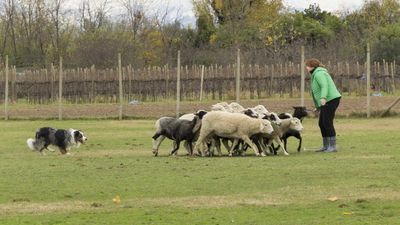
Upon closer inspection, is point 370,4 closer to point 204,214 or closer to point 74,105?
point 74,105

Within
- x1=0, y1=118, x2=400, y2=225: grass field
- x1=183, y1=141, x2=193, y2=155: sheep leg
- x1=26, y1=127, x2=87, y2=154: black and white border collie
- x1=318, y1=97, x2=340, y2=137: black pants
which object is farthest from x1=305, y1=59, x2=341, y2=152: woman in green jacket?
x1=26, y1=127, x2=87, y2=154: black and white border collie

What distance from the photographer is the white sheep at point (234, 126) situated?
18.5 m

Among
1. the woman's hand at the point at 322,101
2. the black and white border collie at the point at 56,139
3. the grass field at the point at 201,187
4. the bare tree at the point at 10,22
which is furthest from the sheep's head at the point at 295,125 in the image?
the bare tree at the point at 10,22

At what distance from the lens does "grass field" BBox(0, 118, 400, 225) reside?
Answer: 10672 mm

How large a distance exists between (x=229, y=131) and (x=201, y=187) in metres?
5.24

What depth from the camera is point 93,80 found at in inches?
1810

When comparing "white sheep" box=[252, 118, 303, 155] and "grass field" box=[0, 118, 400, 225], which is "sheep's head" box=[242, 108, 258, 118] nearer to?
"white sheep" box=[252, 118, 303, 155]

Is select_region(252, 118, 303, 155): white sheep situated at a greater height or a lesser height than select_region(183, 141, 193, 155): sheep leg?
greater

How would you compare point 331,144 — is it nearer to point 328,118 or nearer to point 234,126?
point 328,118

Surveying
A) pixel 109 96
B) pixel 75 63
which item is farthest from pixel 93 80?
pixel 75 63

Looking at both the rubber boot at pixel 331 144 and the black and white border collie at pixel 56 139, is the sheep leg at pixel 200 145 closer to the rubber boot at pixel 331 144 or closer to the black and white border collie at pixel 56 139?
the rubber boot at pixel 331 144

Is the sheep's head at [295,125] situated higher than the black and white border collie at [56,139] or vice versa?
the sheep's head at [295,125]

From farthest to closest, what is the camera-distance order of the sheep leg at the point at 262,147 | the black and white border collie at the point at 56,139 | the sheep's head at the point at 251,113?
1. the black and white border collie at the point at 56,139
2. the sheep's head at the point at 251,113
3. the sheep leg at the point at 262,147

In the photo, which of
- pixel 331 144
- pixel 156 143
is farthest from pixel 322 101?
pixel 156 143
